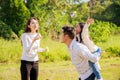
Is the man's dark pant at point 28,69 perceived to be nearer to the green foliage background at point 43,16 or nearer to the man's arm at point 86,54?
the man's arm at point 86,54

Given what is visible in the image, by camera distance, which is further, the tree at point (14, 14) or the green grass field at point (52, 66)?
the tree at point (14, 14)

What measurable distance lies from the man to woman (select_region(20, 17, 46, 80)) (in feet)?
4.59

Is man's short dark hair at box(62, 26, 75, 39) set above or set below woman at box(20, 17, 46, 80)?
above

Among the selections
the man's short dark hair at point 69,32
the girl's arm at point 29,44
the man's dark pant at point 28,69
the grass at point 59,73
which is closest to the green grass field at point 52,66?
the grass at point 59,73

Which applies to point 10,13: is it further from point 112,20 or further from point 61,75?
point 112,20

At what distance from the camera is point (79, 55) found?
4.74 metres

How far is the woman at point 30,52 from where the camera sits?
6.25 meters

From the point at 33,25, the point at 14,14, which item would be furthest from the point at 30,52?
the point at 14,14

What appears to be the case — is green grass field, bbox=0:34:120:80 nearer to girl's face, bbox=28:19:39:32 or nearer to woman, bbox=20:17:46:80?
woman, bbox=20:17:46:80

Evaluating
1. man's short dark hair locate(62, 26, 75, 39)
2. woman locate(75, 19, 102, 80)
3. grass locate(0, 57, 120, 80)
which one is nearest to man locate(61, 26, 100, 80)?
man's short dark hair locate(62, 26, 75, 39)

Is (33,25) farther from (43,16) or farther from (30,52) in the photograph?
(43,16)

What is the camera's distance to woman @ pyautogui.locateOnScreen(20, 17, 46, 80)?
6.25 m

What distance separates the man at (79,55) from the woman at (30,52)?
140 cm

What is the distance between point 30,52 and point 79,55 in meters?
1.68
